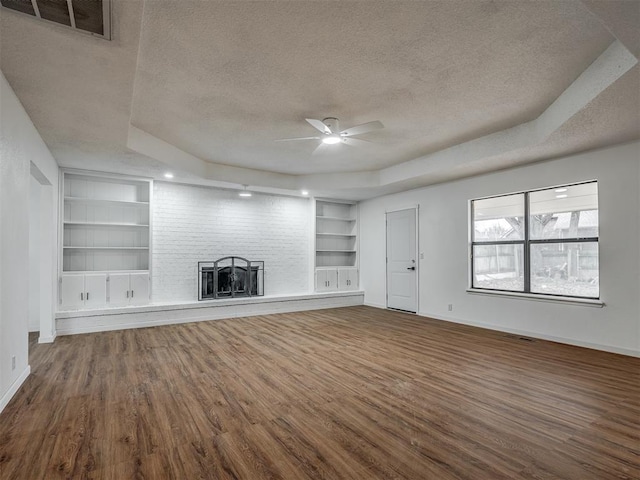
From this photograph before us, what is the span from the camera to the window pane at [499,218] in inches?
212

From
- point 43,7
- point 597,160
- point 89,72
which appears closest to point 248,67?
point 89,72

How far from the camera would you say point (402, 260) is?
7293 mm

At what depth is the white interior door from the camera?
7.04 metres

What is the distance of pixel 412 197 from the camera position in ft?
23.3

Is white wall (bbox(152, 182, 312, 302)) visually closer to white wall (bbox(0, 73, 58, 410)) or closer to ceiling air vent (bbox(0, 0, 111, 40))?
white wall (bbox(0, 73, 58, 410))

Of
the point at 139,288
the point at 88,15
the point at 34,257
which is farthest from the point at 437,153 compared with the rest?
the point at 34,257

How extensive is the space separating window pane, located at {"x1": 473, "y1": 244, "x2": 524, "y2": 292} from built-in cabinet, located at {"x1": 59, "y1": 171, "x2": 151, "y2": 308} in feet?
19.0

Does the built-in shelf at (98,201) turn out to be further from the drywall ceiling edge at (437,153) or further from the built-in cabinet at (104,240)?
the drywall ceiling edge at (437,153)

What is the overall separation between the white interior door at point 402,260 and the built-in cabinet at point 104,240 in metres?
4.88

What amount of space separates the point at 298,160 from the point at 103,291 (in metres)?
3.91

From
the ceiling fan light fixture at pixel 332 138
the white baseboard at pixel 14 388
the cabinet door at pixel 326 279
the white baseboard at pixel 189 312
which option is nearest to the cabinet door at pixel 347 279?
the cabinet door at pixel 326 279

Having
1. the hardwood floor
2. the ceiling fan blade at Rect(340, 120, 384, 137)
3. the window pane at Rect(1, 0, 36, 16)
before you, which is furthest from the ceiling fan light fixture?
the window pane at Rect(1, 0, 36, 16)

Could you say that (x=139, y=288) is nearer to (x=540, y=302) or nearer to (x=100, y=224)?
(x=100, y=224)

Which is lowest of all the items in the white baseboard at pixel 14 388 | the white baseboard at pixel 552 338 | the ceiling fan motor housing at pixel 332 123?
the white baseboard at pixel 552 338
